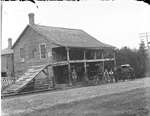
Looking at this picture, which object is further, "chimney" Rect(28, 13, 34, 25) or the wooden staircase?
the wooden staircase

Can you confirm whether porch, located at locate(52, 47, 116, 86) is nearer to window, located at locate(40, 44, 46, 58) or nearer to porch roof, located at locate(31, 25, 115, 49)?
porch roof, located at locate(31, 25, 115, 49)

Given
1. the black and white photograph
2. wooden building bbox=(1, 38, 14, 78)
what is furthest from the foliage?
wooden building bbox=(1, 38, 14, 78)

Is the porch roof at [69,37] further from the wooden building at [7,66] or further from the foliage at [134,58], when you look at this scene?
the wooden building at [7,66]

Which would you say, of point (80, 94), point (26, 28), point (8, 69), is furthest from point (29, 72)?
point (80, 94)

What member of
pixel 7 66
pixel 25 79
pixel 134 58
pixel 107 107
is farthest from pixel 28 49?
pixel 134 58

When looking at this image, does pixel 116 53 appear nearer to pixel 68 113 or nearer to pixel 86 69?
pixel 86 69

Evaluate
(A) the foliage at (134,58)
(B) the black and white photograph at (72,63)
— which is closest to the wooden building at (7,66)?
(B) the black and white photograph at (72,63)

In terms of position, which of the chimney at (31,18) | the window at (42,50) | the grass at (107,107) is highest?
the chimney at (31,18)

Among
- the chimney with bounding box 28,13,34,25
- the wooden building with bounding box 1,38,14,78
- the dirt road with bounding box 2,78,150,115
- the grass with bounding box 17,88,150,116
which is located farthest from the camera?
the wooden building with bounding box 1,38,14,78
